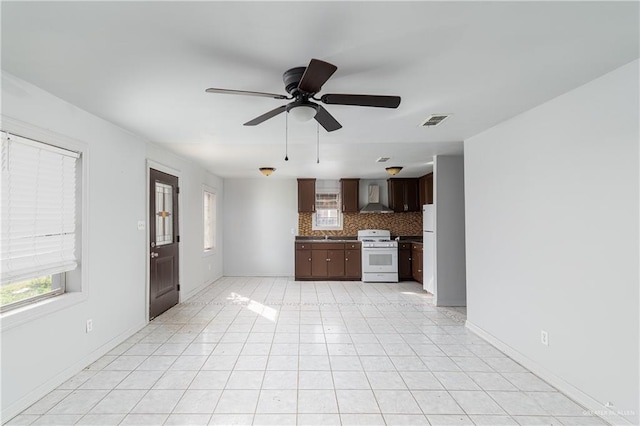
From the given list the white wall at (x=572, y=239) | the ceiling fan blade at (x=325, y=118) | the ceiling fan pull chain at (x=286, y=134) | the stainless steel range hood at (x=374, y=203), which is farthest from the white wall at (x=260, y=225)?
the ceiling fan blade at (x=325, y=118)

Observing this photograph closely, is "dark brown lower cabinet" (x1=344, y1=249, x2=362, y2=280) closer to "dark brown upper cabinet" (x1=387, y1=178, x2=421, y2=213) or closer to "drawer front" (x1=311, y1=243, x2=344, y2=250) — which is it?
"drawer front" (x1=311, y1=243, x2=344, y2=250)

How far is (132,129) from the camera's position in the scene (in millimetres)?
3355

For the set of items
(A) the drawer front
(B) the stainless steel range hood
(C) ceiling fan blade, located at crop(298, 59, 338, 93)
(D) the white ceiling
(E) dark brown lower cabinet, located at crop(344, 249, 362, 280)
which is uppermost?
(D) the white ceiling

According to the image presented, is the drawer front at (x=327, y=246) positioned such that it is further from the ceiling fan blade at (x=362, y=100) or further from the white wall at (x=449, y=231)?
the ceiling fan blade at (x=362, y=100)

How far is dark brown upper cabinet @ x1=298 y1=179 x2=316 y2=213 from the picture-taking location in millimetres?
7070

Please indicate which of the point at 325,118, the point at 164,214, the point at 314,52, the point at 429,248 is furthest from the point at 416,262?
the point at 314,52

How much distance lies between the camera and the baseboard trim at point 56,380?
2.06 metres

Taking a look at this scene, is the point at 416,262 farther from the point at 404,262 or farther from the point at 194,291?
the point at 194,291

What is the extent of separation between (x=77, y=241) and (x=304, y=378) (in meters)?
2.37

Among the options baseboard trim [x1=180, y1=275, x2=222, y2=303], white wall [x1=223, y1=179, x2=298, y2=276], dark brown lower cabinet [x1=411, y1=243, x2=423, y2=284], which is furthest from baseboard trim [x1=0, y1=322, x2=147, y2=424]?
dark brown lower cabinet [x1=411, y1=243, x2=423, y2=284]

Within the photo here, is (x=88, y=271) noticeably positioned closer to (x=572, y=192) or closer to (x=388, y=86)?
(x=388, y=86)

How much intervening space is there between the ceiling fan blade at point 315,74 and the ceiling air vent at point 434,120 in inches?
64.2

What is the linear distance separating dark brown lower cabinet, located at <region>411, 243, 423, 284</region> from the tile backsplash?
75 centimetres

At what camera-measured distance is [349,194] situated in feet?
23.4
